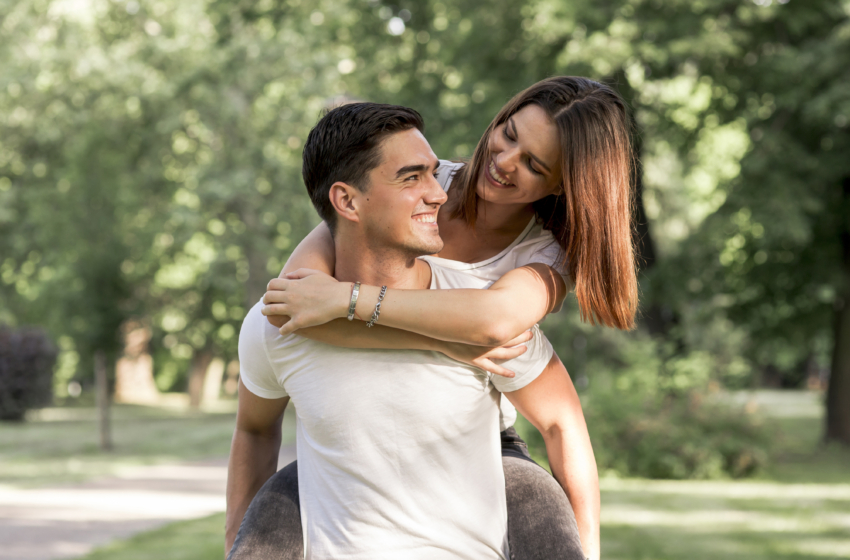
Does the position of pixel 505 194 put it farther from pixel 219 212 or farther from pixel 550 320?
pixel 219 212

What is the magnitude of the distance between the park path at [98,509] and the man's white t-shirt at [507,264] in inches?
241

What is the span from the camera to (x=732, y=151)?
1794 centimetres

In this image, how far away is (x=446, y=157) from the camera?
15.4m

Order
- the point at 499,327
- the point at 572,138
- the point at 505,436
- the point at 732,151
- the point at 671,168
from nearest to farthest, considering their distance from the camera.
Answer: the point at 499,327 < the point at 572,138 < the point at 505,436 < the point at 732,151 < the point at 671,168

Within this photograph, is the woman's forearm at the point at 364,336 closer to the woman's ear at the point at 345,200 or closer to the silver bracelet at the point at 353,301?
the silver bracelet at the point at 353,301

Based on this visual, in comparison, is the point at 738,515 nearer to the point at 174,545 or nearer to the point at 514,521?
the point at 174,545

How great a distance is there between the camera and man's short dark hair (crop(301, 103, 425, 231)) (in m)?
2.47

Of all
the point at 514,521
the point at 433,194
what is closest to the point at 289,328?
the point at 433,194

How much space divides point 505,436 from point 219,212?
840 inches

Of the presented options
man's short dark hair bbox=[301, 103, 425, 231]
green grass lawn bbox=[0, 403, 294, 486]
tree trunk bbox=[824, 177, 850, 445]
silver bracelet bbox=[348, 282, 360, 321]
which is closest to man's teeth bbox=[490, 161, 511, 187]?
man's short dark hair bbox=[301, 103, 425, 231]

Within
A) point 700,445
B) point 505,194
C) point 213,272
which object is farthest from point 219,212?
point 505,194

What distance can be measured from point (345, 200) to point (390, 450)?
71cm

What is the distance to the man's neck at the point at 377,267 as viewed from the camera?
100 inches

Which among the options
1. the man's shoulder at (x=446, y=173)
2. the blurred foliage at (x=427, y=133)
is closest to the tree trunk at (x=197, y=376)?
the blurred foliage at (x=427, y=133)
